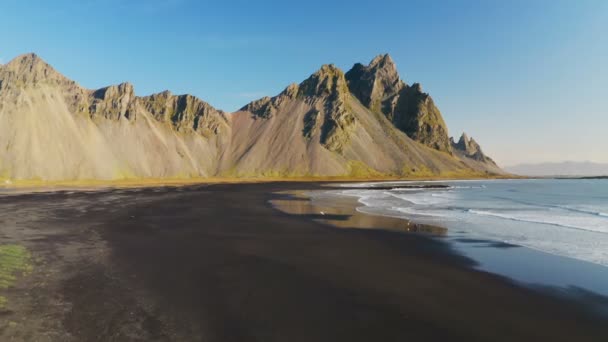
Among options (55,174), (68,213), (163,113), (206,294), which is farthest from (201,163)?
(206,294)

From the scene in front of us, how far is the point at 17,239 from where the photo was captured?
65.7 ft

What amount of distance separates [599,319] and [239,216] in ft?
87.0

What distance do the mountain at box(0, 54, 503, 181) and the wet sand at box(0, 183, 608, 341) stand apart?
320 ft

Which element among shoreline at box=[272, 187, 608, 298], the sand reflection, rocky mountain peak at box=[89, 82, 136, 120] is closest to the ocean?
shoreline at box=[272, 187, 608, 298]

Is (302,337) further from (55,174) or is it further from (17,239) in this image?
(55,174)

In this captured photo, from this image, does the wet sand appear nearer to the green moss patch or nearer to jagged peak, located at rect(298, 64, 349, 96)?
the green moss patch

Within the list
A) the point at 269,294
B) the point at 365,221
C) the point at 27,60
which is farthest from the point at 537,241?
the point at 27,60

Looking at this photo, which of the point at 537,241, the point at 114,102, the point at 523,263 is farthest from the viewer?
the point at 114,102

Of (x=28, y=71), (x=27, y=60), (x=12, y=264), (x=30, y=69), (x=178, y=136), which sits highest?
(x=27, y=60)

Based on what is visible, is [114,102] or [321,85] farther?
[321,85]

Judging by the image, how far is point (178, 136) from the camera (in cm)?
15175

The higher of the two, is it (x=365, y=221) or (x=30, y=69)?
(x=30, y=69)

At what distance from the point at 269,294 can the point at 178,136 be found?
152 metres

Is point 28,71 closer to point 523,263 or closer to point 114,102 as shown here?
point 114,102
